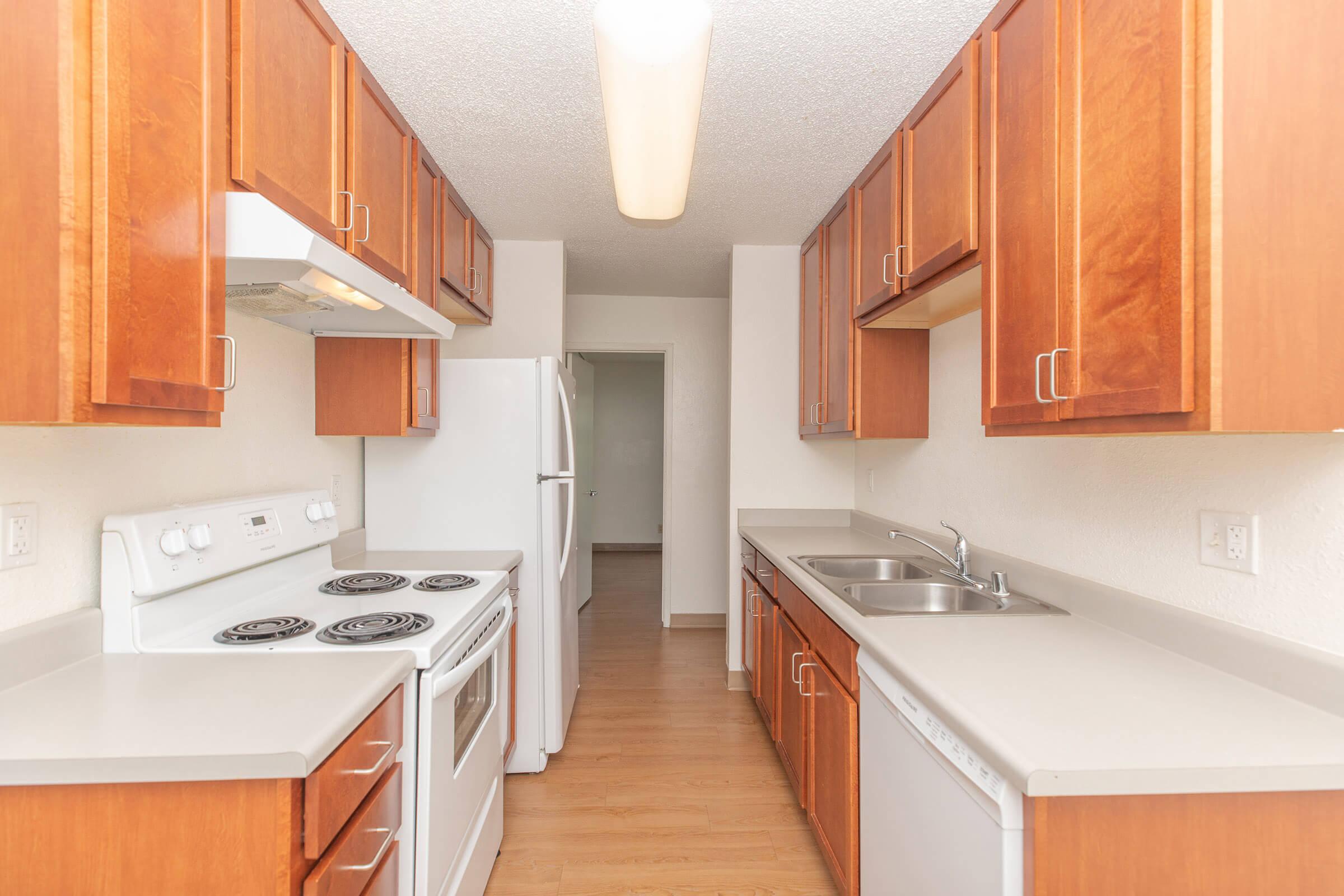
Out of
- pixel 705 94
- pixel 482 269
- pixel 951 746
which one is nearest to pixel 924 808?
pixel 951 746

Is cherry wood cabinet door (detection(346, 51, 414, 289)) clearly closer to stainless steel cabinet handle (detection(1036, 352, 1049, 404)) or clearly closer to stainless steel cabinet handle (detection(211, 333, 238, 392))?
stainless steel cabinet handle (detection(211, 333, 238, 392))

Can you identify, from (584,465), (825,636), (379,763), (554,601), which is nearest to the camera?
(379,763)

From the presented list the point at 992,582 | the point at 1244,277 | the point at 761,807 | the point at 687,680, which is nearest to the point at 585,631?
the point at 687,680

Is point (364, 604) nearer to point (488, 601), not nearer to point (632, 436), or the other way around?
point (488, 601)

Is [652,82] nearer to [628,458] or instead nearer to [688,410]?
[688,410]

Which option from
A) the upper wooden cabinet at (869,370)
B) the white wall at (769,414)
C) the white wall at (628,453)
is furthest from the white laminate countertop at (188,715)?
the white wall at (628,453)

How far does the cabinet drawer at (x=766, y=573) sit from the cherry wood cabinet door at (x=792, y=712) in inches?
7.5

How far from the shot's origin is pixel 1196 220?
0.97 m

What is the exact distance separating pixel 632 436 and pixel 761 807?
19.4 feet

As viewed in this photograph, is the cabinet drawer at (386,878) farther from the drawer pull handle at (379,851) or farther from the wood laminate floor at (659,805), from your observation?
the wood laminate floor at (659,805)

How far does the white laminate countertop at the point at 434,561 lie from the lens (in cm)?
230

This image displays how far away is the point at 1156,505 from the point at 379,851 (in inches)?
69.6

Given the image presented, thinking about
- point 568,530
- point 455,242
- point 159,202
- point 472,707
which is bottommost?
point 472,707

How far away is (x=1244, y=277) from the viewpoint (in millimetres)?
958
